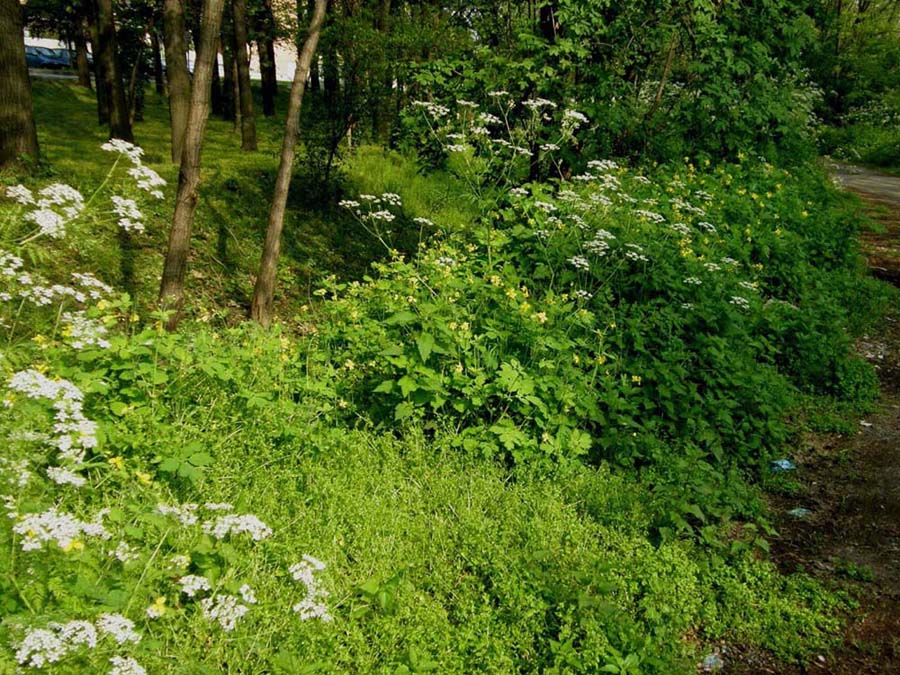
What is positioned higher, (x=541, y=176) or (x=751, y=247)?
(x=541, y=176)

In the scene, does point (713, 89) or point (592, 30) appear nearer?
point (592, 30)

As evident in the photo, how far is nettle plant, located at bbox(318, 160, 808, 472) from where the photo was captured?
4.56 m

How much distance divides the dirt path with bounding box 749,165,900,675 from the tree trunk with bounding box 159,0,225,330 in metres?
5.10

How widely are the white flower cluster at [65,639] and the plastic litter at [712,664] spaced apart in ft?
9.18

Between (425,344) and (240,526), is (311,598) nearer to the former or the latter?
(240,526)

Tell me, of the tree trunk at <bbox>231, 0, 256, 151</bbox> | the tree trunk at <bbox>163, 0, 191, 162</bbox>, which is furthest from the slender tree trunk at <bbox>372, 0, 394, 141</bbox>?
the tree trunk at <bbox>231, 0, 256, 151</bbox>

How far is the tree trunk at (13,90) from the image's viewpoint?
24.7 ft

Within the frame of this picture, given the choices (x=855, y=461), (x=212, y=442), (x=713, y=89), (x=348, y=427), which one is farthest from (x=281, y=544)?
(x=713, y=89)

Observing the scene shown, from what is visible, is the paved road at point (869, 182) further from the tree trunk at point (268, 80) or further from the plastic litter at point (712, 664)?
the tree trunk at point (268, 80)

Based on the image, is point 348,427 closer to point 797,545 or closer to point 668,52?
point 797,545

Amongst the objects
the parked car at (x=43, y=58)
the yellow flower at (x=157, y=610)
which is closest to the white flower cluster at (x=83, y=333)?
the yellow flower at (x=157, y=610)

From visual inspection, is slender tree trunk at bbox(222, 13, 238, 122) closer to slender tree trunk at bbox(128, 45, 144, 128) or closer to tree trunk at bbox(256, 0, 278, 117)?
tree trunk at bbox(256, 0, 278, 117)

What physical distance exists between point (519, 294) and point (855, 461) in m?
3.18

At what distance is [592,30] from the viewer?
7824 millimetres
